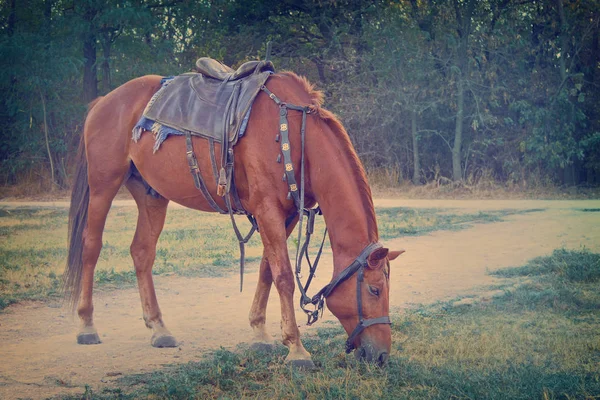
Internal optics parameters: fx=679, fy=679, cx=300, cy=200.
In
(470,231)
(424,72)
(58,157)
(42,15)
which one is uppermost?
(42,15)

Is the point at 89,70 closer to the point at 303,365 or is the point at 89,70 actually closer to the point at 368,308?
the point at 303,365

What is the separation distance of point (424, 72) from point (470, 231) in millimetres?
8317

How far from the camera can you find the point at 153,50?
21.4 m

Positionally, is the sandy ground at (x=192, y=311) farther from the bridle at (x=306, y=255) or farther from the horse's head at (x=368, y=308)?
the horse's head at (x=368, y=308)

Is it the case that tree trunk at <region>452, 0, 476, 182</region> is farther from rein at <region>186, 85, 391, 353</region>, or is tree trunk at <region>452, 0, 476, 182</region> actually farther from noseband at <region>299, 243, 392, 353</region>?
noseband at <region>299, 243, 392, 353</region>

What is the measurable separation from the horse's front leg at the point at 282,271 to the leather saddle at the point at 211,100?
658mm

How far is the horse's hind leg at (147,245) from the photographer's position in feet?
18.3

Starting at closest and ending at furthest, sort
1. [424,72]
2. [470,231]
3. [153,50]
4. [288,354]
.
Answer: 1. [288,354]
2. [470,231]
3. [424,72]
4. [153,50]

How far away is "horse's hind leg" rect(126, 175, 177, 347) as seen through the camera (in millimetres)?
5586

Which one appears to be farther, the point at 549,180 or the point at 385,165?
the point at 385,165

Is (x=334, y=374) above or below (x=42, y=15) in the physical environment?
below

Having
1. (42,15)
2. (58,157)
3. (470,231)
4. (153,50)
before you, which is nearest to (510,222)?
(470,231)

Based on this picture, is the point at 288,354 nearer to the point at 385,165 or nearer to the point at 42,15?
the point at 385,165

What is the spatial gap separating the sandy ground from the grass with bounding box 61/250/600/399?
1.44ft
